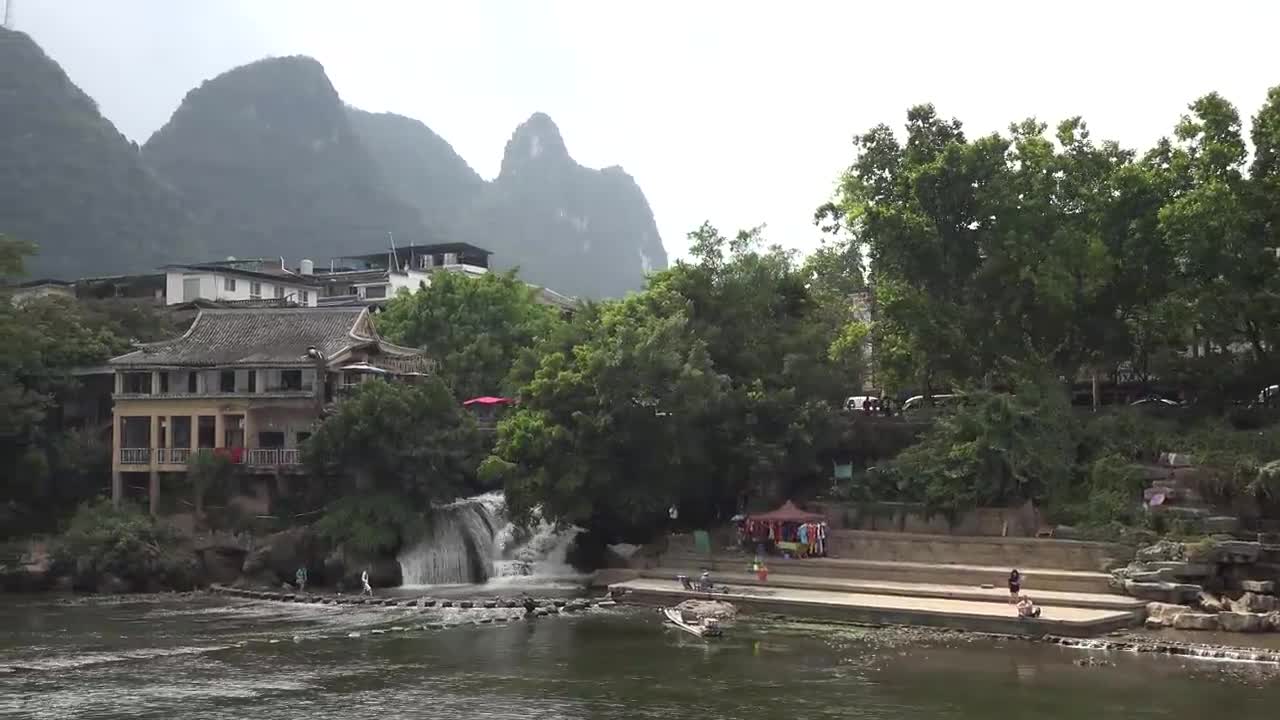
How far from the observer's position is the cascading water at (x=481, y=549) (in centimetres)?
4556

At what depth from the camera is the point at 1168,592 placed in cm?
3316

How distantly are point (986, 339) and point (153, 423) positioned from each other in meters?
34.9

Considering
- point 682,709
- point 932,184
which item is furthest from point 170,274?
point 682,709

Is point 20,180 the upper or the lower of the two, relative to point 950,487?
upper

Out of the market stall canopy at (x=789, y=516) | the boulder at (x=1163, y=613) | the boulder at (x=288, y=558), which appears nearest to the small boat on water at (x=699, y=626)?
the market stall canopy at (x=789, y=516)

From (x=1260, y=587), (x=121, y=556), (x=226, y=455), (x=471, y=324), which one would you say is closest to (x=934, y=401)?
(x=1260, y=587)

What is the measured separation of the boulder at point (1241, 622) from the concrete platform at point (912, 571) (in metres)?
3.94

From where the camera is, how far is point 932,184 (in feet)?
148

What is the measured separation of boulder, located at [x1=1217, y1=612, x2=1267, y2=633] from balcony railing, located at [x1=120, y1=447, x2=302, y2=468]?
3330cm

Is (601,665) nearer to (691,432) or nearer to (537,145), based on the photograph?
(691,432)

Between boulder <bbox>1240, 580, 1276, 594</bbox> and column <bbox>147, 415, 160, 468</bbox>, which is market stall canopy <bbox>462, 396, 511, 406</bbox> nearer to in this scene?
column <bbox>147, 415, 160, 468</bbox>

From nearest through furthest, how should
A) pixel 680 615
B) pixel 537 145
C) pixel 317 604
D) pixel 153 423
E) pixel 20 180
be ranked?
1. pixel 680 615
2. pixel 317 604
3. pixel 153 423
4. pixel 20 180
5. pixel 537 145

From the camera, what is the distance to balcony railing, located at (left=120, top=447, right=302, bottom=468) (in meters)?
48.5

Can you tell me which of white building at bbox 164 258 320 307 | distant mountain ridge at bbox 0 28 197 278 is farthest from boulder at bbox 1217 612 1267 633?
distant mountain ridge at bbox 0 28 197 278
